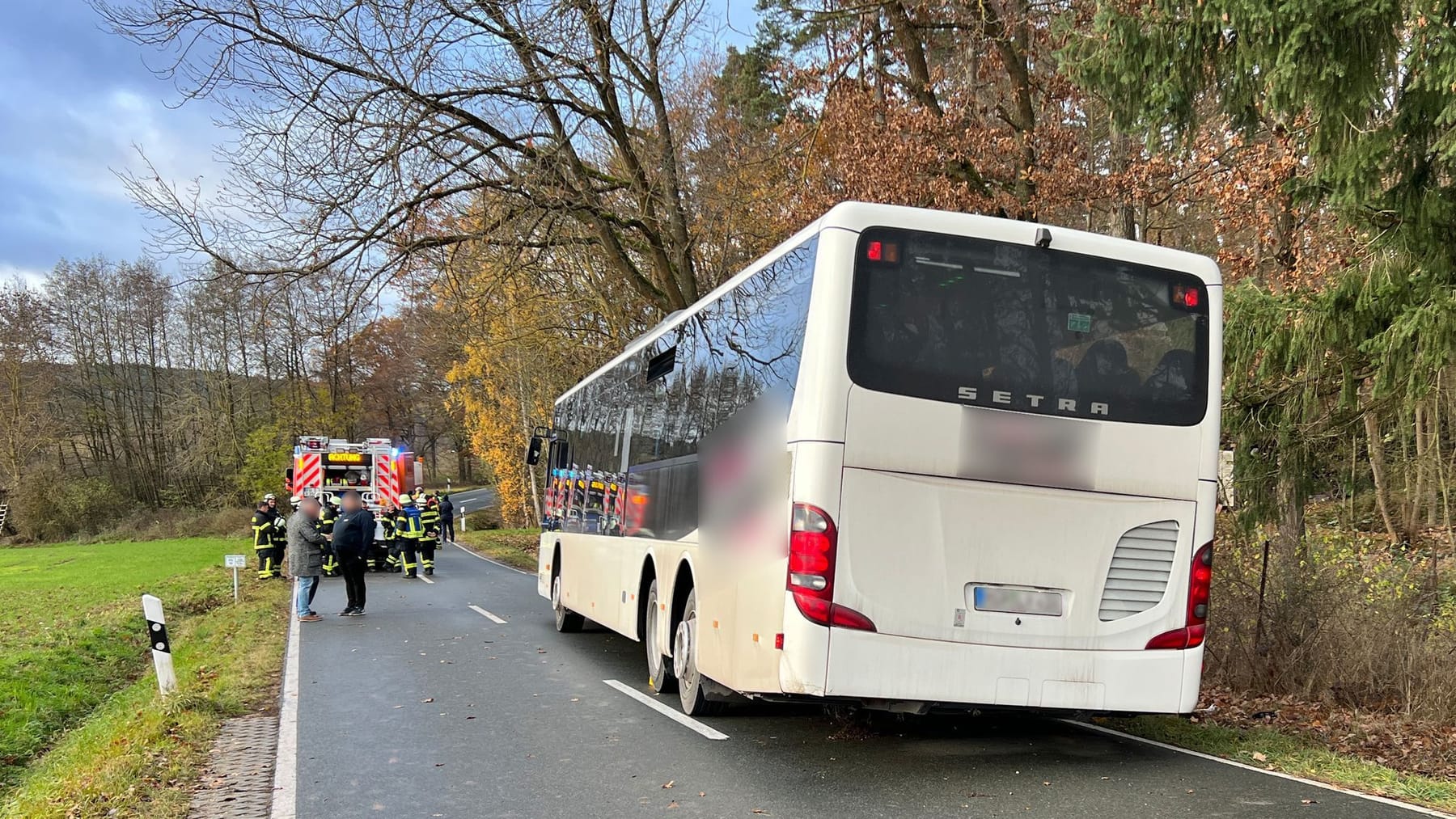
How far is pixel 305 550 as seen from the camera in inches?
567

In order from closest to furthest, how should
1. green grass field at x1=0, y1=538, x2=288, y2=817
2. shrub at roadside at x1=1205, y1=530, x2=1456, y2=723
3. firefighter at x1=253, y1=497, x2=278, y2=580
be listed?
green grass field at x1=0, y1=538, x2=288, y2=817
shrub at roadside at x1=1205, y1=530, x2=1456, y2=723
firefighter at x1=253, y1=497, x2=278, y2=580

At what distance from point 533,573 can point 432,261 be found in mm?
9651

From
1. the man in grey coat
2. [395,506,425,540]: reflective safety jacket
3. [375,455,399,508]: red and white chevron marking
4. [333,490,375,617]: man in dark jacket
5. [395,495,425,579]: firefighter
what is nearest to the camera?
the man in grey coat

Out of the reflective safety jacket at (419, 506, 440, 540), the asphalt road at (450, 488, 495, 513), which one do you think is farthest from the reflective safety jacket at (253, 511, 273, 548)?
the asphalt road at (450, 488, 495, 513)

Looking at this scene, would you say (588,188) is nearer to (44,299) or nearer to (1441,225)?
(1441,225)

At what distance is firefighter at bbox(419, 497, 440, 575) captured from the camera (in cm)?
2242

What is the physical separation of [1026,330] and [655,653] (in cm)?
450

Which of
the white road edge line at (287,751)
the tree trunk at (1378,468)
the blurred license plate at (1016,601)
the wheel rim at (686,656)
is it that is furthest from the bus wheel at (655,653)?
the tree trunk at (1378,468)

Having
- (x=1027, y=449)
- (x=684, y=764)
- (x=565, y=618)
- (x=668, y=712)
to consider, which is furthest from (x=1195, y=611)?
(x=565, y=618)

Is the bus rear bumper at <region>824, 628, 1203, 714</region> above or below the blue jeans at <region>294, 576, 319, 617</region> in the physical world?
above

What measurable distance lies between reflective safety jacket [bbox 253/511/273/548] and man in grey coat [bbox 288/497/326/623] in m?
5.54

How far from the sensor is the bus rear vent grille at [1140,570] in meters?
5.97

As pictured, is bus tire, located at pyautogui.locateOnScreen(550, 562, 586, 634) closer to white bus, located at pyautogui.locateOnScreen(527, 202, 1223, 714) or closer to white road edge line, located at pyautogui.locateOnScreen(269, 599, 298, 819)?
white road edge line, located at pyautogui.locateOnScreen(269, 599, 298, 819)

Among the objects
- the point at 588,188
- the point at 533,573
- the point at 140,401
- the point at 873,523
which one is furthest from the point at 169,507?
the point at 873,523
